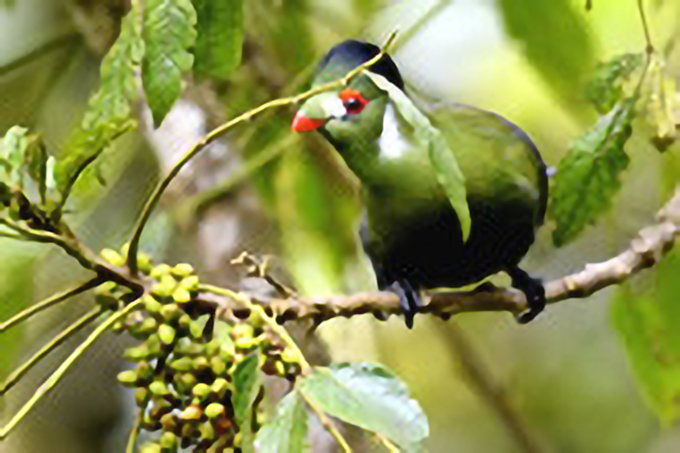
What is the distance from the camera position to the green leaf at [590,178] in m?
0.61

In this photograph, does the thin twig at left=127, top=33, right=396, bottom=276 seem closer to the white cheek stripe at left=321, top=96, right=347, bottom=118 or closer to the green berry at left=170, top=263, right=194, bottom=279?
the green berry at left=170, top=263, right=194, bottom=279

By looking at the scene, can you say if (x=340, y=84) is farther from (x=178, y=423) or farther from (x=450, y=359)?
(x=450, y=359)

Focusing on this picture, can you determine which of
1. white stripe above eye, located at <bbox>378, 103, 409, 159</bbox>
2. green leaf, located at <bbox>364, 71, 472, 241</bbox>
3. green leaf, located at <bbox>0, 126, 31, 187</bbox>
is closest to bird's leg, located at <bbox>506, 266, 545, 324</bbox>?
white stripe above eye, located at <bbox>378, 103, 409, 159</bbox>

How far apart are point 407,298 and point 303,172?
233 millimetres

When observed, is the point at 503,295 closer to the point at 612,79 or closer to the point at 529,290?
the point at 529,290

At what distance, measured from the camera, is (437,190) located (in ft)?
2.23

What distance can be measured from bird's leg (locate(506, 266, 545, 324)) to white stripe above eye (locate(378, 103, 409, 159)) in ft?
0.43

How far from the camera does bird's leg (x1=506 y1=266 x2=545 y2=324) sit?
2.11ft

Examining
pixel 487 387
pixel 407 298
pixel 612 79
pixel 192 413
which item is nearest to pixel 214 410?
pixel 192 413

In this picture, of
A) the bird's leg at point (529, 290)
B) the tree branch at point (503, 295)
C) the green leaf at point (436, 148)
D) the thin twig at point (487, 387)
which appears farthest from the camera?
the thin twig at point (487, 387)

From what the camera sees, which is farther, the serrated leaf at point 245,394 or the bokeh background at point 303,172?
the bokeh background at point 303,172

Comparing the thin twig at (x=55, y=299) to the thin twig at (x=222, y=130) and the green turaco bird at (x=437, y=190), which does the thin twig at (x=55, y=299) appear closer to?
the thin twig at (x=222, y=130)

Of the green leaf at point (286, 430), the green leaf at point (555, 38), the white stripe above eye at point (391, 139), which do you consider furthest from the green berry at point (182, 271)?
the green leaf at point (555, 38)

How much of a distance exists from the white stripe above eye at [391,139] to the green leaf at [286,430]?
0.88 ft
